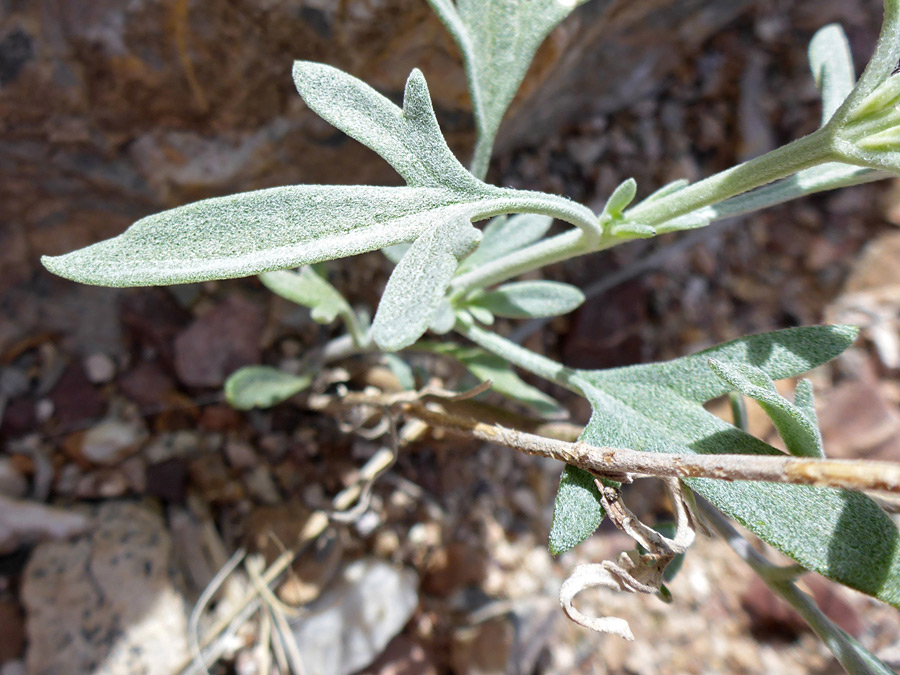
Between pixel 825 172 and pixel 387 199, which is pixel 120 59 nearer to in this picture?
pixel 387 199

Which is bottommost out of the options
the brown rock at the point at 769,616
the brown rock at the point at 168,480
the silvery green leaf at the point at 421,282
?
the brown rock at the point at 168,480

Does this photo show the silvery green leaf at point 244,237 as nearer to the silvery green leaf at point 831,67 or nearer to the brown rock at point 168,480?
the silvery green leaf at point 831,67

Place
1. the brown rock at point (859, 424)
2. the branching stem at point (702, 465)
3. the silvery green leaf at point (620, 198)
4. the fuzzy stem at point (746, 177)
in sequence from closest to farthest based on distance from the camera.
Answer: the branching stem at point (702, 465), the fuzzy stem at point (746, 177), the silvery green leaf at point (620, 198), the brown rock at point (859, 424)

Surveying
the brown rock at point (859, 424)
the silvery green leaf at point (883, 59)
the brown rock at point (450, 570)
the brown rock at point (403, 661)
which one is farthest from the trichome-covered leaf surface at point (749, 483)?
the brown rock at point (859, 424)

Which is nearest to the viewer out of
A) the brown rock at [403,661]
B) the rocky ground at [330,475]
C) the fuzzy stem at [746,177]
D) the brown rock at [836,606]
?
the fuzzy stem at [746,177]

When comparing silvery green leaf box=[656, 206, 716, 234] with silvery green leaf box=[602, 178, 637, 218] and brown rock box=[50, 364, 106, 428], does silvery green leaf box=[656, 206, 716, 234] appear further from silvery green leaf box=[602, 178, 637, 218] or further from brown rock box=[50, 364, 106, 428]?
A: brown rock box=[50, 364, 106, 428]

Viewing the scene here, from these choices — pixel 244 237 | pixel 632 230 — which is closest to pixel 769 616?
pixel 632 230

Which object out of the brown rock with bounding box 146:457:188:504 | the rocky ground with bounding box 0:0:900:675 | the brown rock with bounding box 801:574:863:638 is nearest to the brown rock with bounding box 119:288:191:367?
the rocky ground with bounding box 0:0:900:675
